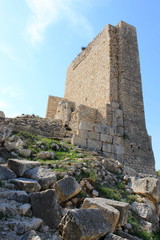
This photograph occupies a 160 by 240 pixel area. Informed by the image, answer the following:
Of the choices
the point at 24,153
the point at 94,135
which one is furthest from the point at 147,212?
the point at 94,135

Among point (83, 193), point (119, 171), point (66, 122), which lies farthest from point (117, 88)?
point (83, 193)

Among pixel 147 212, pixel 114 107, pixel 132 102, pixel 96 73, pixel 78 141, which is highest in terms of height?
pixel 96 73

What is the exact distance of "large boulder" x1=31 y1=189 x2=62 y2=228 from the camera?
3.15 m

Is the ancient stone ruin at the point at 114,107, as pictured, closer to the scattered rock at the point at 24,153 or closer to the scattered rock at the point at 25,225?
the scattered rock at the point at 24,153

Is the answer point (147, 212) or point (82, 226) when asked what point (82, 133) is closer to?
point (147, 212)

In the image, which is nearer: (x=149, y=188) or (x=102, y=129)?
(x=149, y=188)

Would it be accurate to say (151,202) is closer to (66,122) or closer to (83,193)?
(83,193)

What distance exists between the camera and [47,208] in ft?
10.6

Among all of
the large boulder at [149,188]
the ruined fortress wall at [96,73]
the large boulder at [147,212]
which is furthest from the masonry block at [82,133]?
the large boulder at [147,212]

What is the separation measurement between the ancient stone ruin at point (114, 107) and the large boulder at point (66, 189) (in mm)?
4273

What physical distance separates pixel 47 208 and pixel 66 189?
2.67 feet

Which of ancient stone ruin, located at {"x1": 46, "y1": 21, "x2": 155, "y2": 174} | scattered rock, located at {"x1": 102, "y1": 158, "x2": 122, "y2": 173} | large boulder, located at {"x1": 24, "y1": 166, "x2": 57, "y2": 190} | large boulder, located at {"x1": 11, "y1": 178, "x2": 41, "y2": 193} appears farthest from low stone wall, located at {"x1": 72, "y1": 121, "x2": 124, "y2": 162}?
large boulder, located at {"x1": 11, "y1": 178, "x2": 41, "y2": 193}

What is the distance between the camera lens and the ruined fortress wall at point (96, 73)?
1180 cm

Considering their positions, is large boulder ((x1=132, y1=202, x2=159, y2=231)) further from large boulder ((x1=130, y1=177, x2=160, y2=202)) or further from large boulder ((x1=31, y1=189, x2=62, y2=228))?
large boulder ((x1=31, y1=189, x2=62, y2=228))
